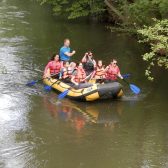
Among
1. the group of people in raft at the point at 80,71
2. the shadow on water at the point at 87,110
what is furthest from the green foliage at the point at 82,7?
the shadow on water at the point at 87,110

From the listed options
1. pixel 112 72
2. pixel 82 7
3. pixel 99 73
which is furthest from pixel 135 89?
pixel 82 7

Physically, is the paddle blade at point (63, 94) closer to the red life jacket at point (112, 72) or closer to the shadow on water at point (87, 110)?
the shadow on water at point (87, 110)

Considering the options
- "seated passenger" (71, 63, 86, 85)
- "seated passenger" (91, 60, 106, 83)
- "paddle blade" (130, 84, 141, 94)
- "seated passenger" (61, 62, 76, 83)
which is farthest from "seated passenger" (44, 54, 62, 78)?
"paddle blade" (130, 84, 141, 94)

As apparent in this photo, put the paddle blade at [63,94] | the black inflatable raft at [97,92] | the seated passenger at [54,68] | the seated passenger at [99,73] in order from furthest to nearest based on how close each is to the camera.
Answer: the seated passenger at [54,68]
the seated passenger at [99,73]
the paddle blade at [63,94]
the black inflatable raft at [97,92]

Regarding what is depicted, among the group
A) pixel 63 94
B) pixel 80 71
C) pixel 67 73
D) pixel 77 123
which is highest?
pixel 80 71

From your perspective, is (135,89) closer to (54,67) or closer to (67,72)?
(67,72)

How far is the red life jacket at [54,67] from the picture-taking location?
49.6 ft

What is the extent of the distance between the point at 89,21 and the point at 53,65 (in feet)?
43.5

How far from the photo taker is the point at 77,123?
473 inches

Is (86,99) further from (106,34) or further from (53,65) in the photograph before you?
(106,34)

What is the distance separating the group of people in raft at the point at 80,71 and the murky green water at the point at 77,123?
2.30ft

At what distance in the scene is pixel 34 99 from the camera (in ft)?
45.2

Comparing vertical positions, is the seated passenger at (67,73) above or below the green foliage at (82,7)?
below

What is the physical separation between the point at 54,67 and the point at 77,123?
357 cm
